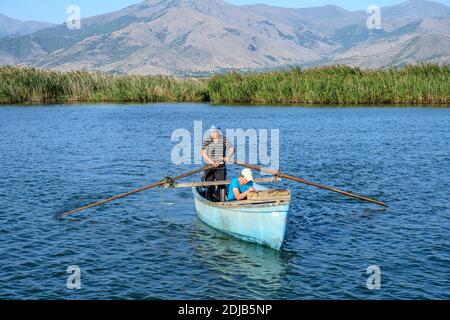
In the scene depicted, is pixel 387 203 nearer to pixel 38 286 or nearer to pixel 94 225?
pixel 94 225

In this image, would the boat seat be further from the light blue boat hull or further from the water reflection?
the water reflection

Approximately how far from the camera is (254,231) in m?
16.3

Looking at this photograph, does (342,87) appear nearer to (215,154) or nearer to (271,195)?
(215,154)

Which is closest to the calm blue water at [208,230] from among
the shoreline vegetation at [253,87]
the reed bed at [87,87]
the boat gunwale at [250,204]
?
the boat gunwale at [250,204]

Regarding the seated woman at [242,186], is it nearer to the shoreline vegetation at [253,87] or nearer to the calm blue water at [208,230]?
the calm blue water at [208,230]

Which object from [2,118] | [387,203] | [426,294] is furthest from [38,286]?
[2,118]

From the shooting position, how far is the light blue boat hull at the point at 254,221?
612 inches

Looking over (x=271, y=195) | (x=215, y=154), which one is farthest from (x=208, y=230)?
(x=271, y=195)

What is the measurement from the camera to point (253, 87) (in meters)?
62.8

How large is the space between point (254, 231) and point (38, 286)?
5.86 m

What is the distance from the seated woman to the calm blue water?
1337 millimetres

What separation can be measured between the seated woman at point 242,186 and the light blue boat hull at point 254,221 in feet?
1.63

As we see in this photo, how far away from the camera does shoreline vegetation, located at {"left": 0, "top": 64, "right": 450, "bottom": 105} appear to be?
57.7 m

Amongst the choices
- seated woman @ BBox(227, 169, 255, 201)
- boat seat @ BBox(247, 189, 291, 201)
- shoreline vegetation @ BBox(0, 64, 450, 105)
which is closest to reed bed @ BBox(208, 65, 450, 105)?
shoreline vegetation @ BBox(0, 64, 450, 105)
